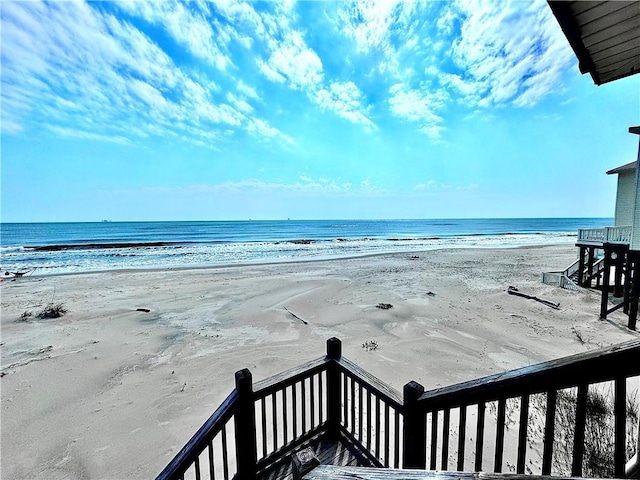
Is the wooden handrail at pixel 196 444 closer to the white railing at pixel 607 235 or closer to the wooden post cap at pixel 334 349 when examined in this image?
the wooden post cap at pixel 334 349

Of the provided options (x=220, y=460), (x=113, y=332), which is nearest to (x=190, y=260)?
(x=113, y=332)

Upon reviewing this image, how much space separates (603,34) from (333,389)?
4.04m

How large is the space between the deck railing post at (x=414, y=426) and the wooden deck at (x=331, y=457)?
1044 millimetres

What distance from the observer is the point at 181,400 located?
5117 millimetres

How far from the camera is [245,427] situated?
290 centimetres

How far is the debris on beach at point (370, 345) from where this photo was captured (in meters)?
6.89

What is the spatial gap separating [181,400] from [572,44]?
6.73m

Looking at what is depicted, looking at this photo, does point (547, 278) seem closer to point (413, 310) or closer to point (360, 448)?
point (413, 310)

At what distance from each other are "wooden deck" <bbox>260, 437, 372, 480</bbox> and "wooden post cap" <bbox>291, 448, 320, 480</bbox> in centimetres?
243

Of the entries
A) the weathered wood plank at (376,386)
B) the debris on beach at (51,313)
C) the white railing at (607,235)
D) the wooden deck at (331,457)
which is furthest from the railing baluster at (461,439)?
the white railing at (607,235)

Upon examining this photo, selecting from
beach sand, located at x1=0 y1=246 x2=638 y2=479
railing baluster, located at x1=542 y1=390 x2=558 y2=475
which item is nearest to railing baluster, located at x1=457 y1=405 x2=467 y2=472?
railing baluster, located at x1=542 y1=390 x2=558 y2=475

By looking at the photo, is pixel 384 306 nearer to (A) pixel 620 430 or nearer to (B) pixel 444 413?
(B) pixel 444 413

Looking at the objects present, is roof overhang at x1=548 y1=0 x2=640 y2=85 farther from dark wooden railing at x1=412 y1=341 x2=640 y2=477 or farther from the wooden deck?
the wooden deck

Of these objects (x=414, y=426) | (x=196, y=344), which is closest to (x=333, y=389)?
(x=414, y=426)
